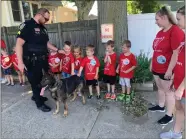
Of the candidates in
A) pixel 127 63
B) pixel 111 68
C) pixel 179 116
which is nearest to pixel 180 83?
pixel 179 116

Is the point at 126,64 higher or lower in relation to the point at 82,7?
lower

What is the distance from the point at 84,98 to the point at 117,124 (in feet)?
4.23

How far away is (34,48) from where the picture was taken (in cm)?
416

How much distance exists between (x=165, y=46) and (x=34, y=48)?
2484 millimetres

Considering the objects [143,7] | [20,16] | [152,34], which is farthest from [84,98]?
[143,7]

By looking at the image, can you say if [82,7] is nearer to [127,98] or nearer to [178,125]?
[127,98]

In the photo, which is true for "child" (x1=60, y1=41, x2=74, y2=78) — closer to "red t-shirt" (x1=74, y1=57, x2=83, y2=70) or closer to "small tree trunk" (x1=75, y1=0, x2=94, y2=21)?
"red t-shirt" (x1=74, y1=57, x2=83, y2=70)

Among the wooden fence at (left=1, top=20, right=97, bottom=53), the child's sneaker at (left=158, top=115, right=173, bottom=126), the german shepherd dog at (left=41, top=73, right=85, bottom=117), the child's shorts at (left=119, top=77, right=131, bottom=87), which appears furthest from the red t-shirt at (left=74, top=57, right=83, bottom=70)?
the child's sneaker at (left=158, top=115, right=173, bottom=126)

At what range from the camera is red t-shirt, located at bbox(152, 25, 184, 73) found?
10.2 ft

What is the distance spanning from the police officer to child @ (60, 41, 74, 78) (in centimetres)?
70

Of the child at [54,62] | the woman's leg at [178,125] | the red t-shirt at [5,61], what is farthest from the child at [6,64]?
the woman's leg at [178,125]

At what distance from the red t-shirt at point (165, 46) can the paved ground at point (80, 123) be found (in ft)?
3.28

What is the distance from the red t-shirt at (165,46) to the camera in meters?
3.09

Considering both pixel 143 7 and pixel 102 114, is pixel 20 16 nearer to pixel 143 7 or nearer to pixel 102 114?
pixel 143 7
